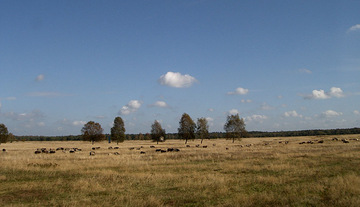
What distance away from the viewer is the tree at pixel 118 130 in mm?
86938

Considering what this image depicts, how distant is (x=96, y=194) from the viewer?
14758 millimetres

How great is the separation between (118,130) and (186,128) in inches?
910

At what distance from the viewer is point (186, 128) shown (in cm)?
9031

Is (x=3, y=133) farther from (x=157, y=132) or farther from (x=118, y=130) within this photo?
(x=157, y=132)

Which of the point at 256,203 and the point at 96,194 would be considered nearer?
the point at 256,203

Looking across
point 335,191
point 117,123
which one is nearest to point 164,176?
point 335,191

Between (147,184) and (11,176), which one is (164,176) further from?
(11,176)

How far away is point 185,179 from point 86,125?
7695cm

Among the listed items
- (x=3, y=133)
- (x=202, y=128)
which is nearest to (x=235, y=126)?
(x=202, y=128)

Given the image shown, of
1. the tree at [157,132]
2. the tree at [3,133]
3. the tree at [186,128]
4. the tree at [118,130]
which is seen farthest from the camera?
the tree at [157,132]

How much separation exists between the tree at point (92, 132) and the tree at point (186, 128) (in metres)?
27.1

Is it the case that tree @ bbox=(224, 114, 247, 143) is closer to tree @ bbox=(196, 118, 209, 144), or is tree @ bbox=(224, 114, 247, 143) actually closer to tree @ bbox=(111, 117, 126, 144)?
tree @ bbox=(196, 118, 209, 144)

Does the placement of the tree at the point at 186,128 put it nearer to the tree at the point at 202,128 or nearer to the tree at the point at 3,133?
the tree at the point at 202,128

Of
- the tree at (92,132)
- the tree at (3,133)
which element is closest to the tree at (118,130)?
the tree at (92,132)
